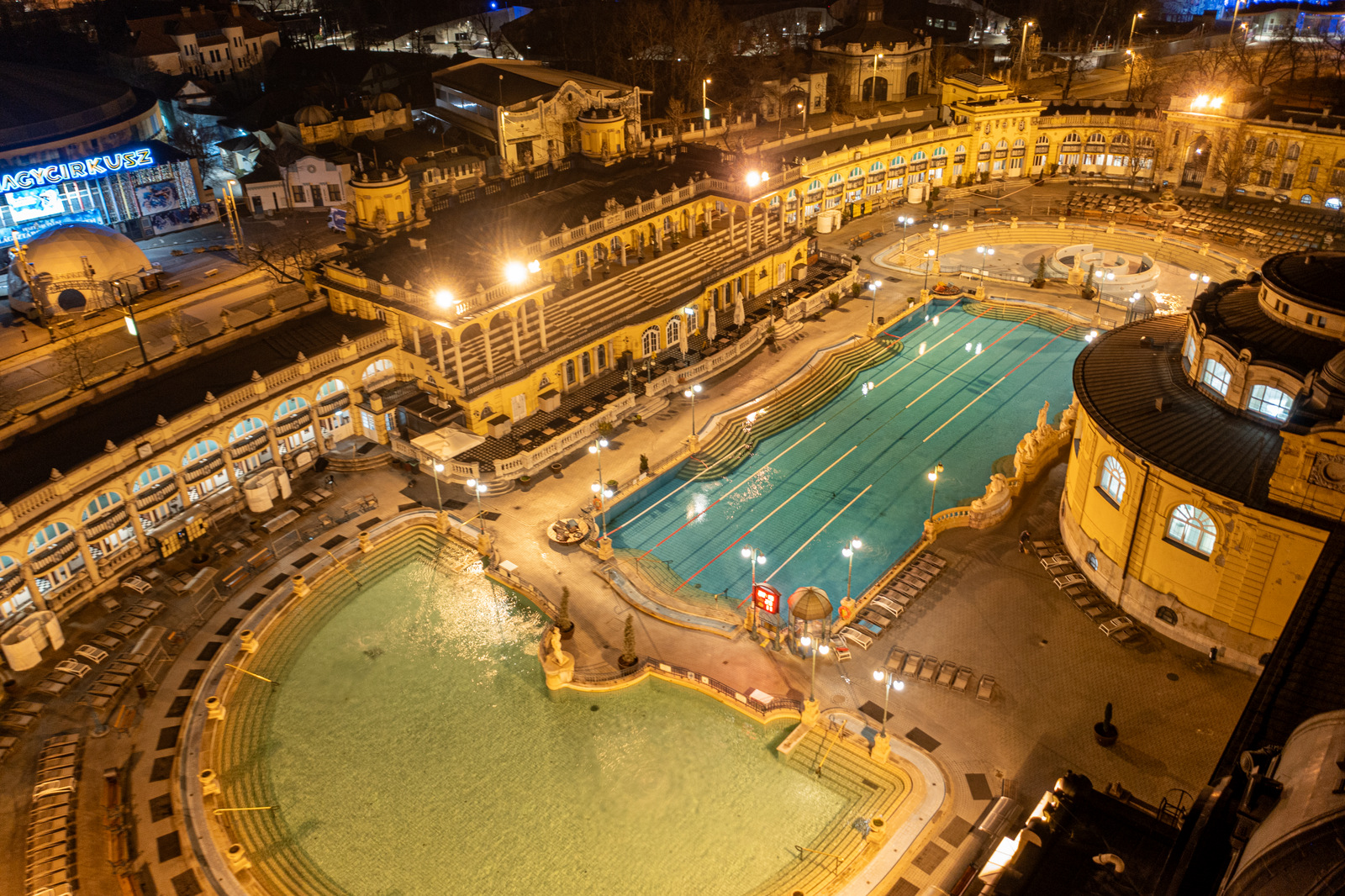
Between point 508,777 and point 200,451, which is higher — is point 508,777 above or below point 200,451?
below

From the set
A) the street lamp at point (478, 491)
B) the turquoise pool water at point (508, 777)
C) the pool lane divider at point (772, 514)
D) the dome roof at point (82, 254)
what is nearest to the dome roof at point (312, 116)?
the dome roof at point (82, 254)

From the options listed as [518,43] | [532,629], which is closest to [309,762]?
[532,629]

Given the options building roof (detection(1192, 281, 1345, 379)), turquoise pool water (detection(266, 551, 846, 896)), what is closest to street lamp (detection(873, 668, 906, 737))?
turquoise pool water (detection(266, 551, 846, 896))

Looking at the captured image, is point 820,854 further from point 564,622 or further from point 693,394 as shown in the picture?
point 693,394

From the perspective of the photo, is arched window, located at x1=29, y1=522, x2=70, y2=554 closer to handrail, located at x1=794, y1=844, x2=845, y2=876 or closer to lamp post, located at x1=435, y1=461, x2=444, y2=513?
lamp post, located at x1=435, y1=461, x2=444, y2=513

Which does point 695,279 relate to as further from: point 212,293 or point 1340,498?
point 1340,498

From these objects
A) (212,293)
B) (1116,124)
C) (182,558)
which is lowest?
(182,558)

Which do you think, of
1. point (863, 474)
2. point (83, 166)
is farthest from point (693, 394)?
point (83, 166)
